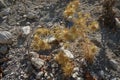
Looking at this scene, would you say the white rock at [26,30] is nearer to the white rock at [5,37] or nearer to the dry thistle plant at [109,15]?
the white rock at [5,37]

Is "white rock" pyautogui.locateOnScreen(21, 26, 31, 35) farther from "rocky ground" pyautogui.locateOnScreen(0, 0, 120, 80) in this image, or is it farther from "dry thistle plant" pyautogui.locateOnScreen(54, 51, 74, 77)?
"dry thistle plant" pyautogui.locateOnScreen(54, 51, 74, 77)

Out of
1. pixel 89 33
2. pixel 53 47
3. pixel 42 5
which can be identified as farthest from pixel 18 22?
pixel 89 33

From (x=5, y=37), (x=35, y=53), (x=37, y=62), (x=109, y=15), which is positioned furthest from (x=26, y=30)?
(x=109, y=15)

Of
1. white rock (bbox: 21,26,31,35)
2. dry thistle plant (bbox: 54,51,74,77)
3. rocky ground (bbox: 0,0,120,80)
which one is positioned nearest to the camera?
dry thistle plant (bbox: 54,51,74,77)

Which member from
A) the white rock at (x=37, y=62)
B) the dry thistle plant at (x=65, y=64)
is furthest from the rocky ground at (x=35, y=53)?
the dry thistle plant at (x=65, y=64)

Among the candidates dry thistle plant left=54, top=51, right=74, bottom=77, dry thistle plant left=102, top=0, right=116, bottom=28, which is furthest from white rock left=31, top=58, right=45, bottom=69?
dry thistle plant left=102, top=0, right=116, bottom=28

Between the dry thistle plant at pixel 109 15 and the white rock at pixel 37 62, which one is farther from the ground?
the dry thistle plant at pixel 109 15

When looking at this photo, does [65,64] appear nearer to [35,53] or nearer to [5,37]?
[35,53]
